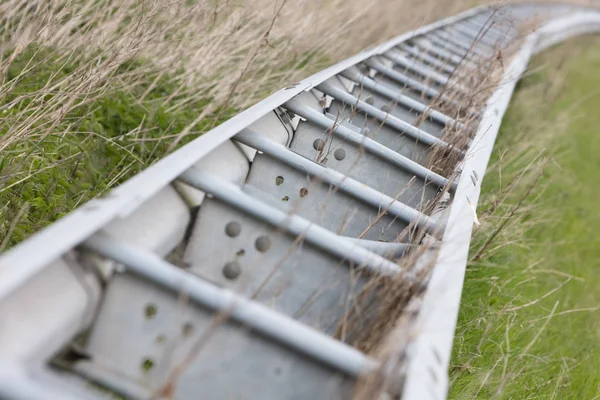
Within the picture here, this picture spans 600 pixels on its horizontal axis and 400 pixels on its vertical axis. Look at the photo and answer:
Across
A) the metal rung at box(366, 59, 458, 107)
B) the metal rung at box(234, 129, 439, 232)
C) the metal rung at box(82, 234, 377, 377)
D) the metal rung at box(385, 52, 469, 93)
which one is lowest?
the metal rung at box(82, 234, 377, 377)

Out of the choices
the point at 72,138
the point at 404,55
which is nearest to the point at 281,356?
the point at 72,138

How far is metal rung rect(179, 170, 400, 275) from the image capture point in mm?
1941

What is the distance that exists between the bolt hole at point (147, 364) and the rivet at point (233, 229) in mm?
405

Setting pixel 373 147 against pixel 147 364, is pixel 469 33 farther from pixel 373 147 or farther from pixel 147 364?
pixel 147 364

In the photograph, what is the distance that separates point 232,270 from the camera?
1962 mm

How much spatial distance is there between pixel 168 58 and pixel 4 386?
2910 millimetres

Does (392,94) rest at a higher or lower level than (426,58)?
lower

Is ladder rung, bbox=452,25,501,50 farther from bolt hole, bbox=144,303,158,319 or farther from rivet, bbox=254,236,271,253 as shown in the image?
bolt hole, bbox=144,303,158,319

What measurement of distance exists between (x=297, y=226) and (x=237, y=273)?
198 mm

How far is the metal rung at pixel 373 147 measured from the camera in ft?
9.27

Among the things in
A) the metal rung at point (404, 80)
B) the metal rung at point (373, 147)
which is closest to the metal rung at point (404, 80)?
the metal rung at point (404, 80)

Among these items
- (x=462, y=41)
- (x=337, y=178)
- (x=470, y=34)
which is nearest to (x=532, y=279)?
(x=337, y=178)

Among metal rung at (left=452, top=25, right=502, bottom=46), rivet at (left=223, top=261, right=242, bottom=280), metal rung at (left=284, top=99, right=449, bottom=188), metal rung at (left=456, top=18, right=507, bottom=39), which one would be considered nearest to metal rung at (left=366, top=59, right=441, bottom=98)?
metal rung at (left=284, top=99, right=449, bottom=188)

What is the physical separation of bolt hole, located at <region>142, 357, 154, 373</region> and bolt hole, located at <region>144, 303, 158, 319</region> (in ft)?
0.29
